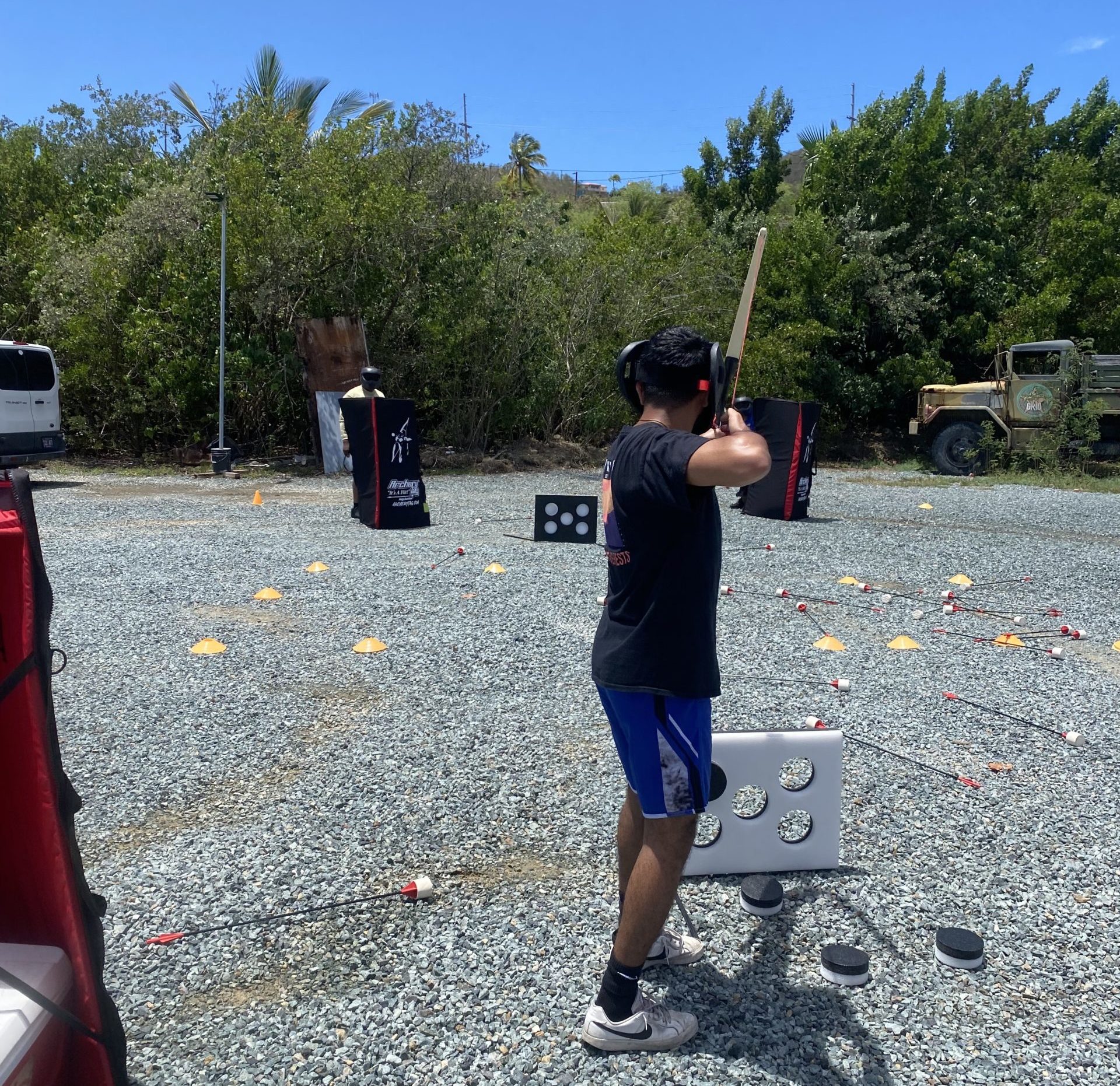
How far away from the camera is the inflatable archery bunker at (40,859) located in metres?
1.79

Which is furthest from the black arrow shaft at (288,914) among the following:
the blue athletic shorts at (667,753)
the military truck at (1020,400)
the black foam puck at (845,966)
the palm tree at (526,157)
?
the palm tree at (526,157)

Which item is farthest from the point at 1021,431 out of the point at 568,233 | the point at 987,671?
the point at 987,671

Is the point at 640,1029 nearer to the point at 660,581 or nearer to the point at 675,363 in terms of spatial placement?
the point at 660,581

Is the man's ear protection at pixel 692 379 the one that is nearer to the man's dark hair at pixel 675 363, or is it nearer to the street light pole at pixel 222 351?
the man's dark hair at pixel 675 363

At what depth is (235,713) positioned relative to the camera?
4590 mm

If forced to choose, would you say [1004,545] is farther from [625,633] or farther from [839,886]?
[625,633]

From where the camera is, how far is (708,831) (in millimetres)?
3449

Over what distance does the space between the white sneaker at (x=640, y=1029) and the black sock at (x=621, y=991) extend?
0.01m

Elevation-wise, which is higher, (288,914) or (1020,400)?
(1020,400)

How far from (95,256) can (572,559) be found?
1197cm

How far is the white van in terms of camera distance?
1244 cm

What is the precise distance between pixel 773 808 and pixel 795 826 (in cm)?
37

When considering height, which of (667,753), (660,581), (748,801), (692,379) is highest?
(692,379)

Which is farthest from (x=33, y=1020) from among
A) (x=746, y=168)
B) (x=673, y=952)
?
(x=746, y=168)
